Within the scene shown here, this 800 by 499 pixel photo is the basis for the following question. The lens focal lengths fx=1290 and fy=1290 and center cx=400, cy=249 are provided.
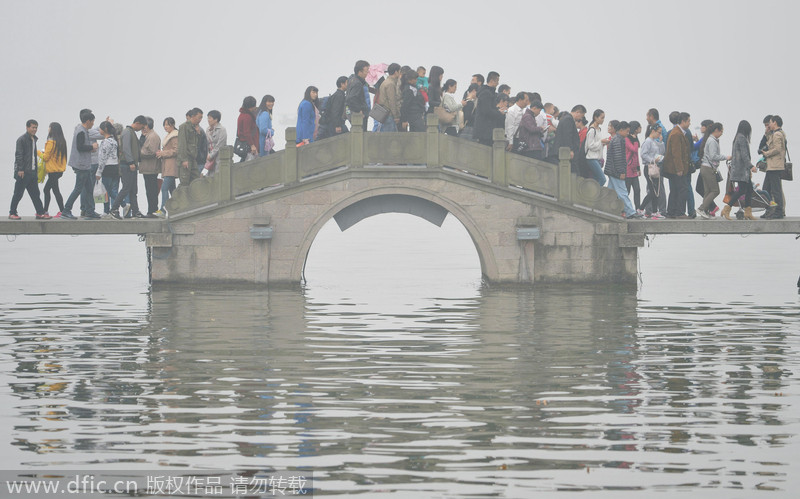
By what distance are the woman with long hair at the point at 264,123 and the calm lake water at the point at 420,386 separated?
297 cm

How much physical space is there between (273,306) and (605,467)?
12090mm

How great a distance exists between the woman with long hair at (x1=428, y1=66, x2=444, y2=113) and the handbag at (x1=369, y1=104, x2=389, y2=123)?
954mm

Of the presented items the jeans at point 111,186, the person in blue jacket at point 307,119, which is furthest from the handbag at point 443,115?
the jeans at point 111,186

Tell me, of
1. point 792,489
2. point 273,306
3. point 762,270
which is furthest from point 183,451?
point 762,270

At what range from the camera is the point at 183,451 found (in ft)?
37.7

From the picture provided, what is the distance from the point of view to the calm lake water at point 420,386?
36.4ft

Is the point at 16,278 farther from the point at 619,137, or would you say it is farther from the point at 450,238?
the point at 450,238

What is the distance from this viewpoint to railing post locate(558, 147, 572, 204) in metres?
24.5

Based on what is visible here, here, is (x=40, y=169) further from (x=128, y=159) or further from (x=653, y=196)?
(x=653, y=196)

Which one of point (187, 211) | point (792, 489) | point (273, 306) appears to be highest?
point (187, 211)

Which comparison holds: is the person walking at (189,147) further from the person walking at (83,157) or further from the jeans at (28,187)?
the jeans at (28,187)

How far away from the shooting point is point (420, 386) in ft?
47.8

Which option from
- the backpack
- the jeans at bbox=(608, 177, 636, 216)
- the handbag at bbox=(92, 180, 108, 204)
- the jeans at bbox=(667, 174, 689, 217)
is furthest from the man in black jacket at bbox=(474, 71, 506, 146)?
the handbag at bbox=(92, 180, 108, 204)

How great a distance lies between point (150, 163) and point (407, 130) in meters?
5.01
